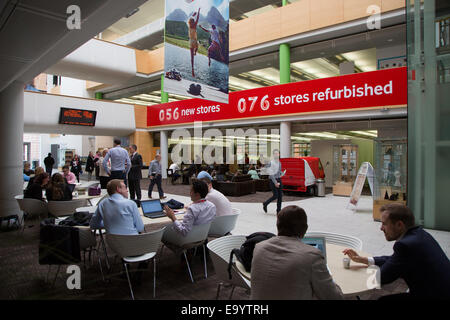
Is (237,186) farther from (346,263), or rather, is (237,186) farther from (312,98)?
(346,263)

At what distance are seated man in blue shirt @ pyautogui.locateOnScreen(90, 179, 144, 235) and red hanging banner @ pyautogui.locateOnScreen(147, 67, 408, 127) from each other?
28.3 ft

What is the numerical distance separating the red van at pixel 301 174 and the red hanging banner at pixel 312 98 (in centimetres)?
187

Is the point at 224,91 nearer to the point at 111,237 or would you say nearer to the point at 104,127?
the point at 111,237

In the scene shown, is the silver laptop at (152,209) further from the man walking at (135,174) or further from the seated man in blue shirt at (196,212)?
the man walking at (135,174)

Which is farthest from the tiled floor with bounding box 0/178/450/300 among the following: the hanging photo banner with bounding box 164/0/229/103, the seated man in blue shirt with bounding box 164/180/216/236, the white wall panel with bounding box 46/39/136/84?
the white wall panel with bounding box 46/39/136/84

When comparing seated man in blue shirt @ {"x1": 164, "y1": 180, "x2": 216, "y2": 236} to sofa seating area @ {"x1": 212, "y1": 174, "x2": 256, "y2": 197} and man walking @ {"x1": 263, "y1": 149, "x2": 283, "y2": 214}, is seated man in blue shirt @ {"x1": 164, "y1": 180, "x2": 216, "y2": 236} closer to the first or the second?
man walking @ {"x1": 263, "y1": 149, "x2": 283, "y2": 214}

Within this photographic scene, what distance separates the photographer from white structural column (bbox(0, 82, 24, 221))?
591 cm

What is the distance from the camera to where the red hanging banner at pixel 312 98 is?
8922mm

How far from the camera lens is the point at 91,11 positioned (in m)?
2.99

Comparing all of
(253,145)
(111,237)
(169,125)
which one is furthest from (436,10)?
(253,145)

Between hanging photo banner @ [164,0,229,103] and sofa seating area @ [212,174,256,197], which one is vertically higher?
hanging photo banner @ [164,0,229,103]

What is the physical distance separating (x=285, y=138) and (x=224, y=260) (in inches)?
385

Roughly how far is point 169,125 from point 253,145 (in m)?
8.95

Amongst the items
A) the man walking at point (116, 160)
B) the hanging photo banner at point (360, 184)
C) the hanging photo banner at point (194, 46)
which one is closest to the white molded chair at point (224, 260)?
the hanging photo banner at point (194, 46)
